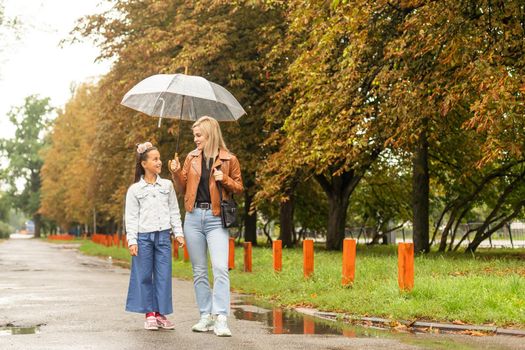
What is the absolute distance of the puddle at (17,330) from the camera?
8251 mm

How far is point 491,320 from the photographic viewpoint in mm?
8977

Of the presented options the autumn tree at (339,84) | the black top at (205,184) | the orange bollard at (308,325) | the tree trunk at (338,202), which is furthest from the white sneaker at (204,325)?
the tree trunk at (338,202)

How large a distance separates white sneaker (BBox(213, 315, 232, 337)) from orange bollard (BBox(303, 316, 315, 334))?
Result: 0.99 metres

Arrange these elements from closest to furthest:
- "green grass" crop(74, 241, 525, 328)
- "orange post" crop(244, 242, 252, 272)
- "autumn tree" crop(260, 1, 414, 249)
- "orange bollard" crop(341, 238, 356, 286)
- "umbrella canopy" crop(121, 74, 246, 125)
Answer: "umbrella canopy" crop(121, 74, 246, 125), "green grass" crop(74, 241, 525, 328), "orange bollard" crop(341, 238, 356, 286), "autumn tree" crop(260, 1, 414, 249), "orange post" crop(244, 242, 252, 272)

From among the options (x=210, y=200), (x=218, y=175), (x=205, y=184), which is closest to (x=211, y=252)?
(x=210, y=200)

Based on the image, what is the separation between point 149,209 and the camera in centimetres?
850

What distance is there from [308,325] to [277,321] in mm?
474

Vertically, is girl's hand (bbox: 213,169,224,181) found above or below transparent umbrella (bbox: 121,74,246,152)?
below

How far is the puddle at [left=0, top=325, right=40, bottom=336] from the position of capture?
8251 millimetres

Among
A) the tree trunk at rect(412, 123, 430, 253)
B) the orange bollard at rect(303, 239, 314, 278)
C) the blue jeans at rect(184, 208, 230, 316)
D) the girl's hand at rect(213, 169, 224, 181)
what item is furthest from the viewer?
the tree trunk at rect(412, 123, 430, 253)

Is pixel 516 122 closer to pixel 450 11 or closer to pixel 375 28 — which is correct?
pixel 450 11

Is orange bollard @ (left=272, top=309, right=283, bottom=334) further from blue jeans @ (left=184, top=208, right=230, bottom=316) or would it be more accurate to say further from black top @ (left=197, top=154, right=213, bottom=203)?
black top @ (left=197, top=154, right=213, bottom=203)

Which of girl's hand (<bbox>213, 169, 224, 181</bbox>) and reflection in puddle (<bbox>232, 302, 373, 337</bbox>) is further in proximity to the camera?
reflection in puddle (<bbox>232, 302, 373, 337</bbox>)

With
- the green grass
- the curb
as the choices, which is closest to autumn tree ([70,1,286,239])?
the green grass
